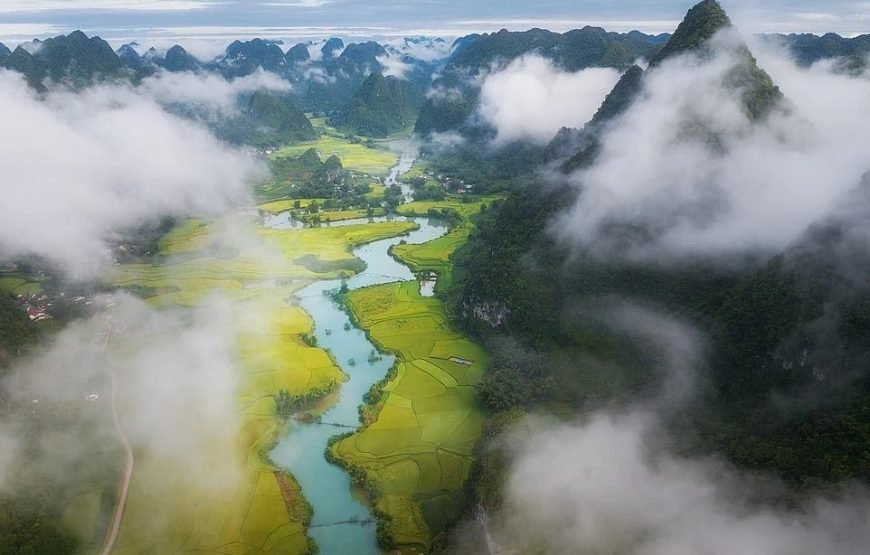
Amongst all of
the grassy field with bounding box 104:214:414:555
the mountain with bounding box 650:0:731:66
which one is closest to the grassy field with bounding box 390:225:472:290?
the grassy field with bounding box 104:214:414:555

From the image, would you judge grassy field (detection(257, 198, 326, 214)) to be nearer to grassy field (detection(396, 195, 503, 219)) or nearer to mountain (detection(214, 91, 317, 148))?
grassy field (detection(396, 195, 503, 219))

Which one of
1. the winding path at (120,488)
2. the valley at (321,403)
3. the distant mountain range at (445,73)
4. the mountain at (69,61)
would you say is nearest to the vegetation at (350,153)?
the distant mountain range at (445,73)

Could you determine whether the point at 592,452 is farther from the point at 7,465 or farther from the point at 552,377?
the point at 7,465

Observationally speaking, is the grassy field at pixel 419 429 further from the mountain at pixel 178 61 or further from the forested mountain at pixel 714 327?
the mountain at pixel 178 61

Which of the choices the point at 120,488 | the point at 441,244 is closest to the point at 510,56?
the point at 441,244

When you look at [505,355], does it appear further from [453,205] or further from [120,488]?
[453,205]

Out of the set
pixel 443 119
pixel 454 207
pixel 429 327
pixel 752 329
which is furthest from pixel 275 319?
pixel 443 119
